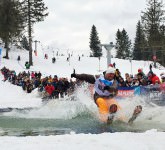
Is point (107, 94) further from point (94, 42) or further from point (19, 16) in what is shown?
point (94, 42)

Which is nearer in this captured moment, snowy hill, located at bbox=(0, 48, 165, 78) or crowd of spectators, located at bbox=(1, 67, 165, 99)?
crowd of spectators, located at bbox=(1, 67, 165, 99)

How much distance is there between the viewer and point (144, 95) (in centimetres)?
1777

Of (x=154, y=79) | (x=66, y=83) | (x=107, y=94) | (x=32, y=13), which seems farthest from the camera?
(x=32, y=13)

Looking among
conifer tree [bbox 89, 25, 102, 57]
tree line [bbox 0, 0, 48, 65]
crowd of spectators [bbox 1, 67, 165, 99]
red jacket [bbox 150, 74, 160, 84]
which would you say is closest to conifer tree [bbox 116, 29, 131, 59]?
conifer tree [bbox 89, 25, 102, 57]

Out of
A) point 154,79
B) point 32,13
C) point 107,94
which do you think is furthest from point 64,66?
point 107,94

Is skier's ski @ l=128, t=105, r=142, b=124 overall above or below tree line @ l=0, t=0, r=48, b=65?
below

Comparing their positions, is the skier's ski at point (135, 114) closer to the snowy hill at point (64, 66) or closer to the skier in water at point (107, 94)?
the skier in water at point (107, 94)

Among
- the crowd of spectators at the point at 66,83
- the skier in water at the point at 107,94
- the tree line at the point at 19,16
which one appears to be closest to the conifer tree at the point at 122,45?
the tree line at the point at 19,16

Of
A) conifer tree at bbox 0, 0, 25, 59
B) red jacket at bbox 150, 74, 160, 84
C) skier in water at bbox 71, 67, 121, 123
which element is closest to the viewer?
skier in water at bbox 71, 67, 121, 123

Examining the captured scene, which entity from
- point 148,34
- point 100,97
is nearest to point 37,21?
point 148,34

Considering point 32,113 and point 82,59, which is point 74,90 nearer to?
point 32,113

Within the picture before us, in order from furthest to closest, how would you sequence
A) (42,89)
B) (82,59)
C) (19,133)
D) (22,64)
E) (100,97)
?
(82,59)
(22,64)
(42,89)
(100,97)
(19,133)

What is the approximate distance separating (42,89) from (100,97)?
15.3m

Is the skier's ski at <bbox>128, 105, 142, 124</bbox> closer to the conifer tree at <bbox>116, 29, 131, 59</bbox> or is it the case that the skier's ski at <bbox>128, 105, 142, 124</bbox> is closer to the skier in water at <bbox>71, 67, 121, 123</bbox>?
the skier in water at <bbox>71, 67, 121, 123</bbox>
